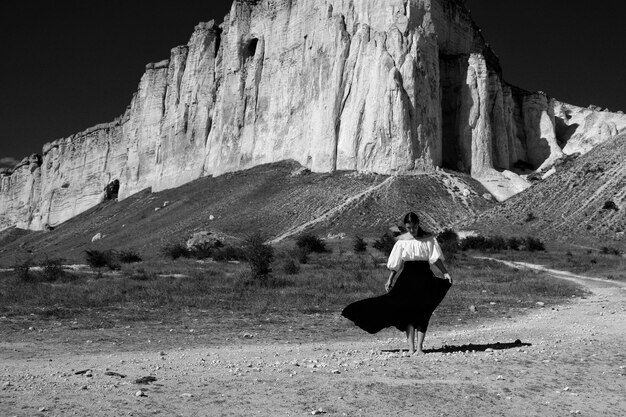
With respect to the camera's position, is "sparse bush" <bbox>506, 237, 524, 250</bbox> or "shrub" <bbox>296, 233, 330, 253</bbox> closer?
"shrub" <bbox>296, 233, 330, 253</bbox>

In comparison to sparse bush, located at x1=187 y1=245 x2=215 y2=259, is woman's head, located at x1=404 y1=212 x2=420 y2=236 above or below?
below

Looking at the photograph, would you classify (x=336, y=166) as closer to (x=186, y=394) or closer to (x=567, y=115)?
(x=567, y=115)

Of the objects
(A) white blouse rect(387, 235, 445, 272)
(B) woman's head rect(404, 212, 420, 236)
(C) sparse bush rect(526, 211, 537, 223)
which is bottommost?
(A) white blouse rect(387, 235, 445, 272)

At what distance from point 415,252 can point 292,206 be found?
43.2 metres

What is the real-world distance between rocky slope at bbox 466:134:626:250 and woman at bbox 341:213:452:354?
29895 mm

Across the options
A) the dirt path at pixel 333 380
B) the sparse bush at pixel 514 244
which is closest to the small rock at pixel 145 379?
the dirt path at pixel 333 380

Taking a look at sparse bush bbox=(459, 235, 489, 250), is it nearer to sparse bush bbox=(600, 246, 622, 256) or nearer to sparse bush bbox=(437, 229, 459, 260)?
sparse bush bbox=(437, 229, 459, 260)

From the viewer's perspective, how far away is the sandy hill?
4688cm

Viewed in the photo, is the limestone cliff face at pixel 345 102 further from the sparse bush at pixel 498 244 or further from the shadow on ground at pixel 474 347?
the shadow on ground at pixel 474 347

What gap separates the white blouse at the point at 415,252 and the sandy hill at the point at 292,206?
36327 millimetres

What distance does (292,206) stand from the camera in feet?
167

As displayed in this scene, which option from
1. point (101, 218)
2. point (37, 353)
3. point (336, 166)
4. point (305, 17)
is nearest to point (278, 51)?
point (305, 17)

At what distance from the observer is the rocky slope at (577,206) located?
37281mm

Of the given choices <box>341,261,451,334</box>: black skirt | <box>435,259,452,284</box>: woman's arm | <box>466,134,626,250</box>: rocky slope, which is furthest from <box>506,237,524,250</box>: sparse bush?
<box>341,261,451,334</box>: black skirt
